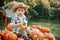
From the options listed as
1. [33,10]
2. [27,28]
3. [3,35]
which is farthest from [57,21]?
[3,35]

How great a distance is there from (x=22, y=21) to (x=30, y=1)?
0.83 feet

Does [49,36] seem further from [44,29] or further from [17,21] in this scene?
[17,21]

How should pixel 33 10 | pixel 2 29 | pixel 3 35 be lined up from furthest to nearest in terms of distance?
pixel 33 10
pixel 2 29
pixel 3 35

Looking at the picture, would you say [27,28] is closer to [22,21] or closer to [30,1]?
[22,21]

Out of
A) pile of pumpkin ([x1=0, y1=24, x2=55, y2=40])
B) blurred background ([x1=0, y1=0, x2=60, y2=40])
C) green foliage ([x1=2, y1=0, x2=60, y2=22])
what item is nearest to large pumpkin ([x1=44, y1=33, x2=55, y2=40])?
pile of pumpkin ([x1=0, y1=24, x2=55, y2=40])

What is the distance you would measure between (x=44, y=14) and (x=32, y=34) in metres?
0.31

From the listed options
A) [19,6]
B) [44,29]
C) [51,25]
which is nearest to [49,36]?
[44,29]

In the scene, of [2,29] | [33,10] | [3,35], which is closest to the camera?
[3,35]

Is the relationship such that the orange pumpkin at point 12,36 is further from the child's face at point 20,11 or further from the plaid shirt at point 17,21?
the child's face at point 20,11

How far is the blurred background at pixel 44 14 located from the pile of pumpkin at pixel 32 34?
0.36 ft

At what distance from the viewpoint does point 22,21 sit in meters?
1.68

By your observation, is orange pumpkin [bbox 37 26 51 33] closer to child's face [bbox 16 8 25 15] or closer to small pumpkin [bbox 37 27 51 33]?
small pumpkin [bbox 37 27 51 33]

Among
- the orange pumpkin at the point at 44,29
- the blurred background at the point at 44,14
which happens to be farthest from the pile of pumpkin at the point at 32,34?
the blurred background at the point at 44,14

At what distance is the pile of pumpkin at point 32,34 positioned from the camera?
162cm
